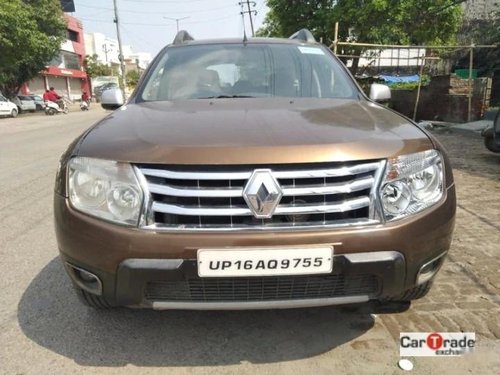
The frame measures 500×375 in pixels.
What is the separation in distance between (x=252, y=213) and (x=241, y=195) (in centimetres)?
9

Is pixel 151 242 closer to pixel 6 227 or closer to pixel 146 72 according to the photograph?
pixel 146 72

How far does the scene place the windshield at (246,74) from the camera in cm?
326

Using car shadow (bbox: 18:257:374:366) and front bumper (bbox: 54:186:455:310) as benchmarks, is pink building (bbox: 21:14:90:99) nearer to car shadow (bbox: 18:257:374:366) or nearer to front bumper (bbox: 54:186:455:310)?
car shadow (bbox: 18:257:374:366)

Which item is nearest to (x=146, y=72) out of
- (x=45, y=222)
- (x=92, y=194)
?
(x=92, y=194)

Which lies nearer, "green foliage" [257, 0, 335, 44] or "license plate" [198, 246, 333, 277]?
"license plate" [198, 246, 333, 277]

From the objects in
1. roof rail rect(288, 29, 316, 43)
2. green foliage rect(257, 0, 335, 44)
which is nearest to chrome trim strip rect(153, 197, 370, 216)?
roof rail rect(288, 29, 316, 43)

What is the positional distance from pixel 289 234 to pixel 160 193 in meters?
0.58

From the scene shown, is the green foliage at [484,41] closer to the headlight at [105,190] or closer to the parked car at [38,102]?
the headlight at [105,190]

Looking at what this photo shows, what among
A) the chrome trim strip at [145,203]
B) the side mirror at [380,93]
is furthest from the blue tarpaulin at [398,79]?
the chrome trim strip at [145,203]

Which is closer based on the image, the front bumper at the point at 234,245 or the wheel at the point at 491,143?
the front bumper at the point at 234,245

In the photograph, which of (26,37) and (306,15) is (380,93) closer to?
(306,15)

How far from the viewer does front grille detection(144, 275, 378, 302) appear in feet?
6.98

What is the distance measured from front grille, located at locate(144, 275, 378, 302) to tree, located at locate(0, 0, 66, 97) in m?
27.8

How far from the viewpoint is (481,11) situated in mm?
29219
